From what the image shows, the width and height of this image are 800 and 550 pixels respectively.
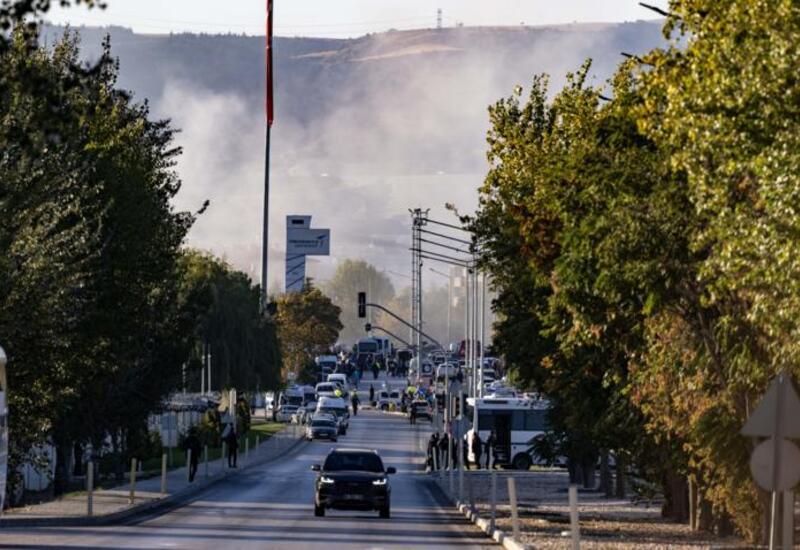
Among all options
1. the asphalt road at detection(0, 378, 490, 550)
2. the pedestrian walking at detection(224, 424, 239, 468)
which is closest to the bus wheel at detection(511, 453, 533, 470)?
the pedestrian walking at detection(224, 424, 239, 468)

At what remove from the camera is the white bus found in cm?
9250

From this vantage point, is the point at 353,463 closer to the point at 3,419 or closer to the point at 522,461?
the point at 3,419

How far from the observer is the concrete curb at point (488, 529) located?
115 ft

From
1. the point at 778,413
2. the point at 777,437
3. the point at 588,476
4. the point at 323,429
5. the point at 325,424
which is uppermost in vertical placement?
the point at 325,424

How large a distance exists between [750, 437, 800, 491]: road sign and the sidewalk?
73.5ft

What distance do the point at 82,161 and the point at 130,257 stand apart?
15.4 feet

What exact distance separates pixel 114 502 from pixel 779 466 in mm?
31095

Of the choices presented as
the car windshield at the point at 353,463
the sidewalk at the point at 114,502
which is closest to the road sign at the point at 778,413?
the sidewalk at the point at 114,502

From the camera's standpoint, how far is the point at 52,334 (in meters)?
42.4

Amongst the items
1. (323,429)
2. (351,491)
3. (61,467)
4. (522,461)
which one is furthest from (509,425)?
(351,491)

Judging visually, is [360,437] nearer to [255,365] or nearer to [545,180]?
[255,365]

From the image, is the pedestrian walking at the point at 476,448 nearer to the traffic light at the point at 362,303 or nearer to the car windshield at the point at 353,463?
the traffic light at the point at 362,303

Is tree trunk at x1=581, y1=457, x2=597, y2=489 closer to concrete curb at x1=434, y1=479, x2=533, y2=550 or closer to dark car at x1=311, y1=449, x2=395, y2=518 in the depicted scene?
concrete curb at x1=434, y1=479, x2=533, y2=550

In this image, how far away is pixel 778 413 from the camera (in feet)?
69.1
